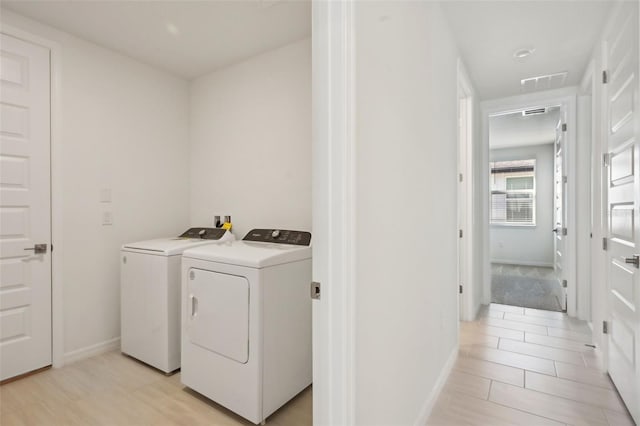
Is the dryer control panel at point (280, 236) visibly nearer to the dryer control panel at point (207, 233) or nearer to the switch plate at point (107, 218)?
the dryer control panel at point (207, 233)

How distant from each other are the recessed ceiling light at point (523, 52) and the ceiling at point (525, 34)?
3 cm

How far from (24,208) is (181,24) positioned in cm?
165

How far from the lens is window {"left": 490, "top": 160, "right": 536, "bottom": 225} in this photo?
650 centimetres

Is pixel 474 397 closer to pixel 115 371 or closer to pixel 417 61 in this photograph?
pixel 417 61

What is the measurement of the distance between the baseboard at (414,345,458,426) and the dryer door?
0.96 metres

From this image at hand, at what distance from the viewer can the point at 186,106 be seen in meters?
3.19

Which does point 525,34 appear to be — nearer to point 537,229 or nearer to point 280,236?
point 280,236

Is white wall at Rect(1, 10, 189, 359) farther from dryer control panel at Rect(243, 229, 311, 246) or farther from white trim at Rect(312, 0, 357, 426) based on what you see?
white trim at Rect(312, 0, 357, 426)

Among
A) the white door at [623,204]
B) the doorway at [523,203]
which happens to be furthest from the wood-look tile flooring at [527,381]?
the doorway at [523,203]

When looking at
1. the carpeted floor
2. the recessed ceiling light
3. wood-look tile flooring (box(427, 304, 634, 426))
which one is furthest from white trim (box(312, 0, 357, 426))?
the carpeted floor

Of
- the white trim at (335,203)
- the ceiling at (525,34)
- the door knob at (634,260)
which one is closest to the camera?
the white trim at (335,203)

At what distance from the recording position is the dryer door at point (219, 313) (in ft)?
5.55

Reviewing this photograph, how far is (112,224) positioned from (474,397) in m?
2.90

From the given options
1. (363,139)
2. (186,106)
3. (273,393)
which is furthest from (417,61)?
(186,106)
